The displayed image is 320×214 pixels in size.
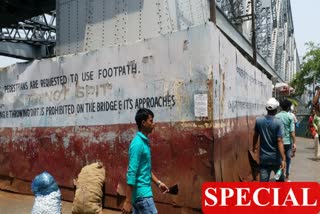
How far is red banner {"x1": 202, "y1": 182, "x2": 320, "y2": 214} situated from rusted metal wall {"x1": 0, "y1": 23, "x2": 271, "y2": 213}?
220 cm

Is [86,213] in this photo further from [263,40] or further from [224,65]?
[263,40]

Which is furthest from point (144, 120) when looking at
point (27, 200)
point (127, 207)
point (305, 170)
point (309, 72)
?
point (309, 72)

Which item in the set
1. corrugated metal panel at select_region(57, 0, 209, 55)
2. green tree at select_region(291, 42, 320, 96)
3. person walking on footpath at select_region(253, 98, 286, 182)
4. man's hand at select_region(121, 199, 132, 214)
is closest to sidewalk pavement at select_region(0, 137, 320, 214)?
person walking on footpath at select_region(253, 98, 286, 182)

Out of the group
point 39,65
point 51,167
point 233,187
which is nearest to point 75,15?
point 39,65

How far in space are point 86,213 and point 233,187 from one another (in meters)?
3.54

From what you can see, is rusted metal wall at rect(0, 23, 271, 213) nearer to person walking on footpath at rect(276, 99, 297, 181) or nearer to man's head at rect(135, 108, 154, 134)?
person walking on footpath at rect(276, 99, 297, 181)

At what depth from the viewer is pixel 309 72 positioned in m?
30.5

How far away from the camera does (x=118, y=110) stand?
6.02 metres

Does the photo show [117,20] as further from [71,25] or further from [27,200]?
[27,200]

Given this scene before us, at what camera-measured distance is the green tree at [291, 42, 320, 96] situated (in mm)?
29703

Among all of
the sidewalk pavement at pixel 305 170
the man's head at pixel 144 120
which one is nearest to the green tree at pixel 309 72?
the sidewalk pavement at pixel 305 170

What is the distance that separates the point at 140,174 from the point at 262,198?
1.30m

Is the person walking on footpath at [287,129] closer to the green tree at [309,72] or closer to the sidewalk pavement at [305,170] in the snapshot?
the sidewalk pavement at [305,170]

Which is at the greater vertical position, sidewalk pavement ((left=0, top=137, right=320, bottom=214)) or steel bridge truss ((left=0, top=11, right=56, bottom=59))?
steel bridge truss ((left=0, top=11, right=56, bottom=59))
